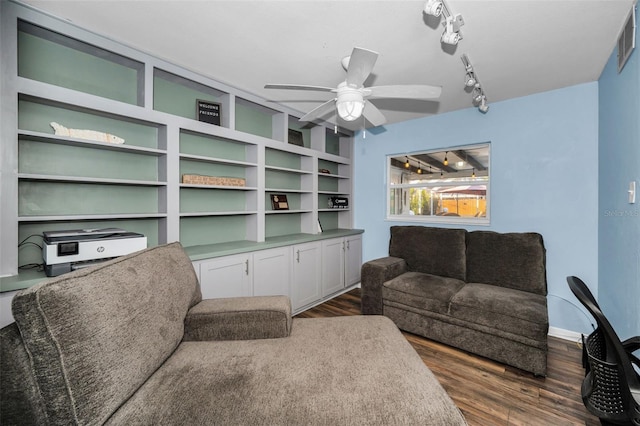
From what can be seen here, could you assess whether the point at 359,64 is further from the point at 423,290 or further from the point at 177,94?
the point at 423,290

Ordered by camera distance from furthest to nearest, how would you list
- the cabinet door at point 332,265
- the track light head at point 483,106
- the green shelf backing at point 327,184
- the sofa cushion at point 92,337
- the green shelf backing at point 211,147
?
the green shelf backing at point 327,184
the cabinet door at point 332,265
the track light head at point 483,106
the green shelf backing at point 211,147
the sofa cushion at point 92,337

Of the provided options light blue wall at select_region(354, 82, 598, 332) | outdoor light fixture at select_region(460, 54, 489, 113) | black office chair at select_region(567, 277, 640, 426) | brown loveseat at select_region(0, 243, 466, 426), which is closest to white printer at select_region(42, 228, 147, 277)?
brown loveseat at select_region(0, 243, 466, 426)

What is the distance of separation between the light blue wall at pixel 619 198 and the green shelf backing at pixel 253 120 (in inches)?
124

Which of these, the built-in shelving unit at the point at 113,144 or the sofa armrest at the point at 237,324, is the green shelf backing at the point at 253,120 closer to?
the built-in shelving unit at the point at 113,144

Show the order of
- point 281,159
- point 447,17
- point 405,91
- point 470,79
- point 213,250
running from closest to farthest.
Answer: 1. point 447,17
2. point 405,91
3. point 470,79
4. point 213,250
5. point 281,159

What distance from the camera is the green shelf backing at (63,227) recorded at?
5.91ft

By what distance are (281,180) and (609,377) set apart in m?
3.26

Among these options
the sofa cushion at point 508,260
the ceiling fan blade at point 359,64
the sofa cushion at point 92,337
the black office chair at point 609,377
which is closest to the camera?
the sofa cushion at point 92,337

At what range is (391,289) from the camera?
2.80 m

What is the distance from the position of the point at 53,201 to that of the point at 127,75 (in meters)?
1.17

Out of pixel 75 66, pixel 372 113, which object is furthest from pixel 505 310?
pixel 75 66

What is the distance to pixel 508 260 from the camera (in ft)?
8.79

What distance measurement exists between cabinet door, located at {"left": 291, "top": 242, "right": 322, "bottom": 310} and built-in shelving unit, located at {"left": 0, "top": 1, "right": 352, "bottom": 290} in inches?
18.8

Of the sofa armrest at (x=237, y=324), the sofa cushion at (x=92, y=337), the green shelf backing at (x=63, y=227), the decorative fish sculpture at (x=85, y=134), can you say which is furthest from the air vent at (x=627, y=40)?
the green shelf backing at (x=63, y=227)
